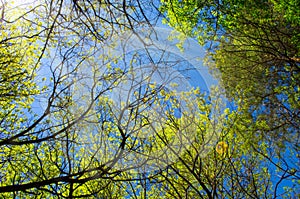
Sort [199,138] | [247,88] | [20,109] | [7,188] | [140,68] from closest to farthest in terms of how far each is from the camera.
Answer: [7,188] < [140,68] < [199,138] < [20,109] < [247,88]

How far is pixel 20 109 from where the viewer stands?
7586 mm

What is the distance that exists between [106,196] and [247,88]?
4.89m

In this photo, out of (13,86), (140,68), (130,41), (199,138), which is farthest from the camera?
(13,86)

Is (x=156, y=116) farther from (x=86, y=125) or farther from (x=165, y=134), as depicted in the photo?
(x=86, y=125)

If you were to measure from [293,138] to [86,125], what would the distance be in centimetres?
529

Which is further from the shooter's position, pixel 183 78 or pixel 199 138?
pixel 199 138

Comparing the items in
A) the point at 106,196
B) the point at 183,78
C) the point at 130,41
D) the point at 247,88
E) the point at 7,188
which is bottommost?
the point at 7,188

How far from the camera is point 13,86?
273 inches

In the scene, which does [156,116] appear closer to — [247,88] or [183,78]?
[183,78]

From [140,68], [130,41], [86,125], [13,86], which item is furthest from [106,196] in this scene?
[130,41]

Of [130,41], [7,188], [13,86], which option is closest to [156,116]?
[130,41]

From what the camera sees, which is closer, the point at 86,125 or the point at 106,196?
the point at 86,125

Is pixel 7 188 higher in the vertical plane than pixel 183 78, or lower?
lower

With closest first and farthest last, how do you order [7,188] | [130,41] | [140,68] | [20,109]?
[7,188] → [130,41] → [140,68] → [20,109]
